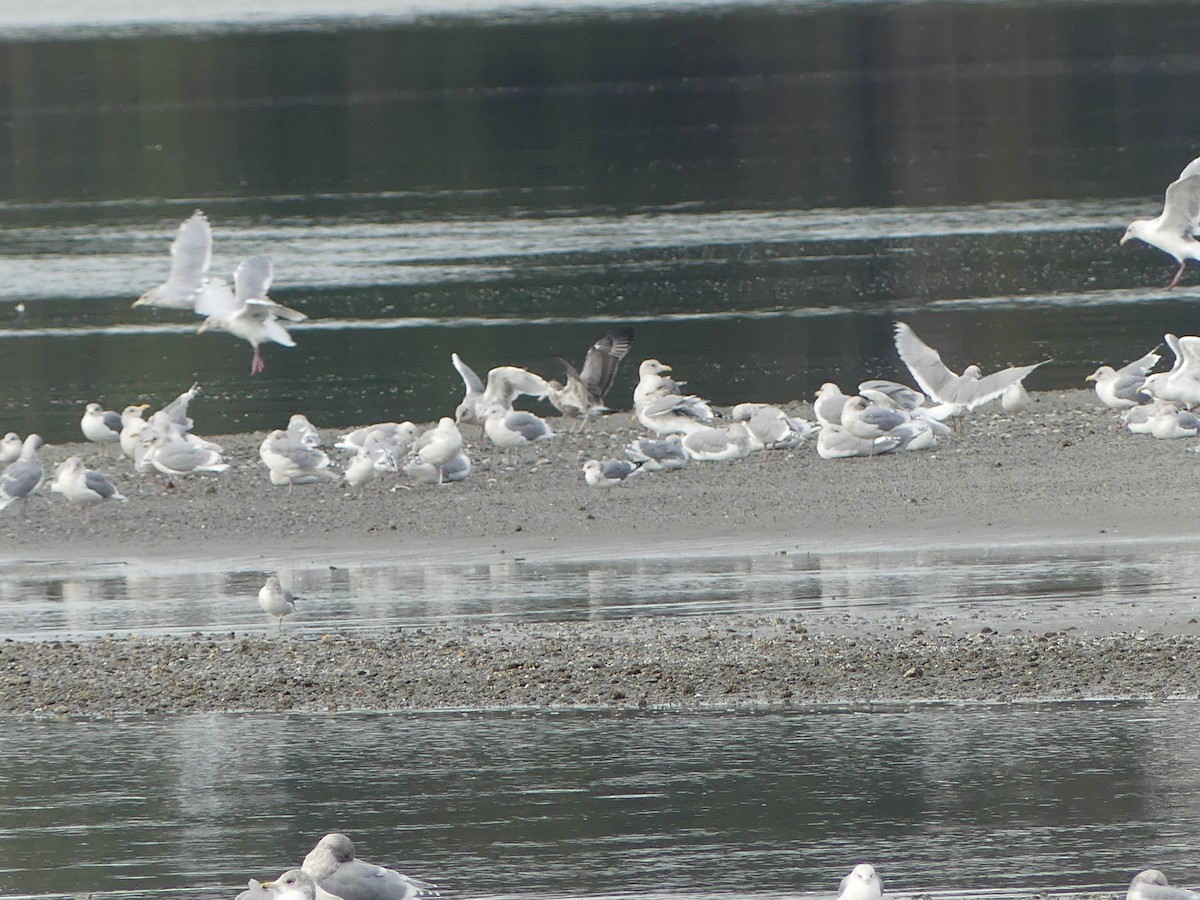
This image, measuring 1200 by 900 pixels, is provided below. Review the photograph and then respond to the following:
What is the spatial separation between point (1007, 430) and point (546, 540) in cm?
563

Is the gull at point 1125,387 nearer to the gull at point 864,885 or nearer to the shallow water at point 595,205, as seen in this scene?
the shallow water at point 595,205

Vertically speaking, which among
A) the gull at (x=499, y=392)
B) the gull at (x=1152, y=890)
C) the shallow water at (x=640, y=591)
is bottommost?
the gull at (x=1152, y=890)

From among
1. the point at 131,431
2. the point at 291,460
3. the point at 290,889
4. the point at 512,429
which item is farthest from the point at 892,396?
the point at 290,889

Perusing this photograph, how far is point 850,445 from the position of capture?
739 inches

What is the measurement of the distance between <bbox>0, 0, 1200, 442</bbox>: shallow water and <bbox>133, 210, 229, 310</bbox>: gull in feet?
12.9

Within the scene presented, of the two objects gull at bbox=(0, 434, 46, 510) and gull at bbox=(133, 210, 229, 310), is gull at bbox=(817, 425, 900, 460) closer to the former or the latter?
gull at bbox=(133, 210, 229, 310)

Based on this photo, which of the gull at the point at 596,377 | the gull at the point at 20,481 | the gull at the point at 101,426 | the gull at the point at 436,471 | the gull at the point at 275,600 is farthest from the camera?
the gull at the point at 101,426

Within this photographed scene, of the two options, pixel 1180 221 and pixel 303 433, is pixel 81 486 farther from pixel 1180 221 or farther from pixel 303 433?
pixel 1180 221

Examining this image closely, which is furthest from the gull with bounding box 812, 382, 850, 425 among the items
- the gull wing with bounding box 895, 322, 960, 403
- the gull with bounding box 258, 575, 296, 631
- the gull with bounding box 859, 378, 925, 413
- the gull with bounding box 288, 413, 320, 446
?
the gull with bounding box 258, 575, 296, 631

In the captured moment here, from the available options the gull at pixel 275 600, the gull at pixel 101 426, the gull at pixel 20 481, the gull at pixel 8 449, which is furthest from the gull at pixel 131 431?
the gull at pixel 275 600

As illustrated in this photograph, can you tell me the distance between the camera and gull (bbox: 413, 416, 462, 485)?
18000 millimetres

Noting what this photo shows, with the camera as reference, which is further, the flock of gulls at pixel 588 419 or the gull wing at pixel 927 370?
the gull wing at pixel 927 370

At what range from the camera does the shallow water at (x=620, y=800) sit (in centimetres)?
843

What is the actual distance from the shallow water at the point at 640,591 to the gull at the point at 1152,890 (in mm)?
5120
